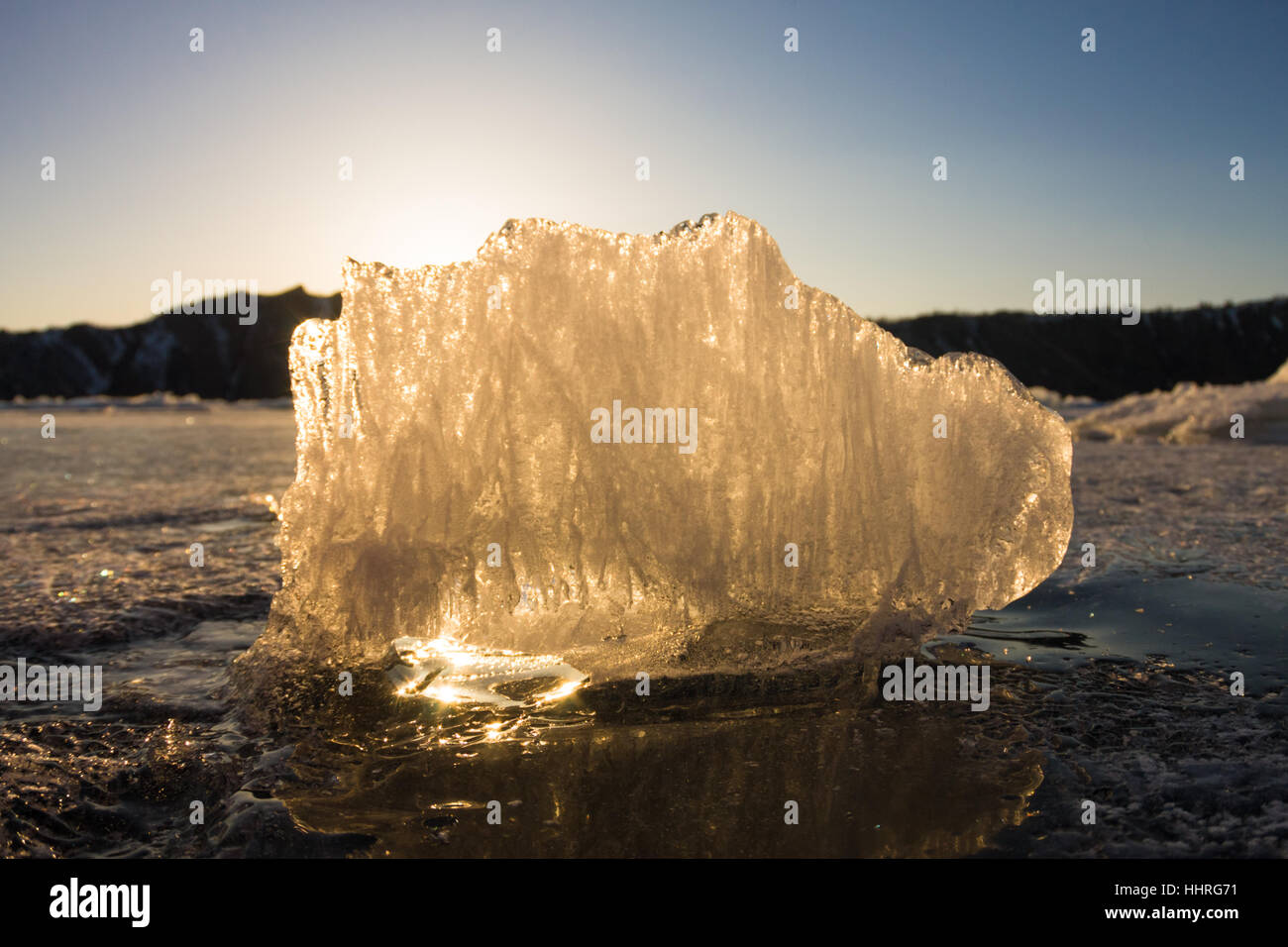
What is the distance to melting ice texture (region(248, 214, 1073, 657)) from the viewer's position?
3.04 m

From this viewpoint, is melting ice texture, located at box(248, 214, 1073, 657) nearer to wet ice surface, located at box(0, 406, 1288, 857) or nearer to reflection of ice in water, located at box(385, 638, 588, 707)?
reflection of ice in water, located at box(385, 638, 588, 707)

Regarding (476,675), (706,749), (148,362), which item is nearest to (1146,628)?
(706,749)

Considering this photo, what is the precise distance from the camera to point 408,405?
10.0ft

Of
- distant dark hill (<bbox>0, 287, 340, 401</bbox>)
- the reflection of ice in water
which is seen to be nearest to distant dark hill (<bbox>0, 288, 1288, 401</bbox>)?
distant dark hill (<bbox>0, 287, 340, 401</bbox>)

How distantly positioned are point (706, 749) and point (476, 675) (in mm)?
1013

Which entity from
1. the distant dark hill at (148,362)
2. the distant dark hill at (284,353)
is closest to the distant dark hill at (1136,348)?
the distant dark hill at (284,353)

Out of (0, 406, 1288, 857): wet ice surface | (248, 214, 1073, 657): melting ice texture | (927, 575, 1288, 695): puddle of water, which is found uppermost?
(248, 214, 1073, 657): melting ice texture

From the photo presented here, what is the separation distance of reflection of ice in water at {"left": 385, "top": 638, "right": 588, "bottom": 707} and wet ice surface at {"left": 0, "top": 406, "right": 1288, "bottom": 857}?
0.11 m

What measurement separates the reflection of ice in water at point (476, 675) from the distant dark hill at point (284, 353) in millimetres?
39138

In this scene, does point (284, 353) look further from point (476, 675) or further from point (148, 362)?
point (476, 675)

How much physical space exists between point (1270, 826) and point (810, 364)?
1.84m

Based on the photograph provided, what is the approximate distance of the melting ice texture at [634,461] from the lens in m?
3.04

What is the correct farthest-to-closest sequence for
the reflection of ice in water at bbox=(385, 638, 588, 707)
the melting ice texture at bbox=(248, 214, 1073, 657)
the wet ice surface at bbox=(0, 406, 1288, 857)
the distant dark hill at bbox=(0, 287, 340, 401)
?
the distant dark hill at bbox=(0, 287, 340, 401)
the melting ice texture at bbox=(248, 214, 1073, 657)
the reflection of ice in water at bbox=(385, 638, 588, 707)
the wet ice surface at bbox=(0, 406, 1288, 857)

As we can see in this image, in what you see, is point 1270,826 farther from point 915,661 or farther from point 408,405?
point 408,405
